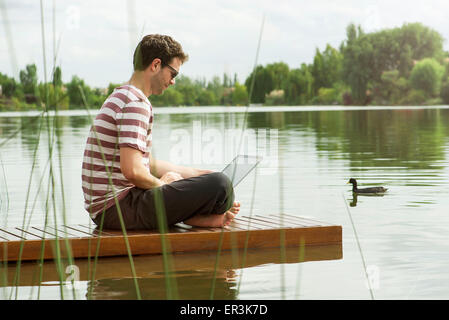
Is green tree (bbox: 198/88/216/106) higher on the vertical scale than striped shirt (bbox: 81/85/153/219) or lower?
higher

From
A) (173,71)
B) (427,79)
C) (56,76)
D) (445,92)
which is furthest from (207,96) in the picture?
(427,79)

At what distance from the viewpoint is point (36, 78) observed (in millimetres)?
3051

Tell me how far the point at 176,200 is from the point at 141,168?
1.21 feet

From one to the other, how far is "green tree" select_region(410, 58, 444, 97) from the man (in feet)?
275

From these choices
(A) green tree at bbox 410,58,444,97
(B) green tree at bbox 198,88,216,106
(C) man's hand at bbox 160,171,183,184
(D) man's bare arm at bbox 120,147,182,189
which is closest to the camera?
(D) man's bare arm at bbox 120,147,182,189

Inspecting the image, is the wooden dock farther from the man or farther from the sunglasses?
the sunglasses

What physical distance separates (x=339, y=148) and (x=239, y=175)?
1003 centimetres

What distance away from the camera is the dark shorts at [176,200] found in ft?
15.4

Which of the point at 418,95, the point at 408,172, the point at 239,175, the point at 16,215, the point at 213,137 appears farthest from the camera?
the point at 418,95

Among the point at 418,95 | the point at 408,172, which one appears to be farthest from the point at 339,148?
the point at 418,95

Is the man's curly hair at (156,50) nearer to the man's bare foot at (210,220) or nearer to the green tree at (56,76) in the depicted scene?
the man's bare foot at (210,220)

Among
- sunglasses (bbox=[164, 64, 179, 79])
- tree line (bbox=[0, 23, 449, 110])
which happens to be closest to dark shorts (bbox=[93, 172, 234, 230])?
sunglasses (bbox=[164, 64, 179, 79])

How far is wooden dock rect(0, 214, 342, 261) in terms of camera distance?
15.1 ft

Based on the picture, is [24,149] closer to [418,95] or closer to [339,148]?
[339,148]
